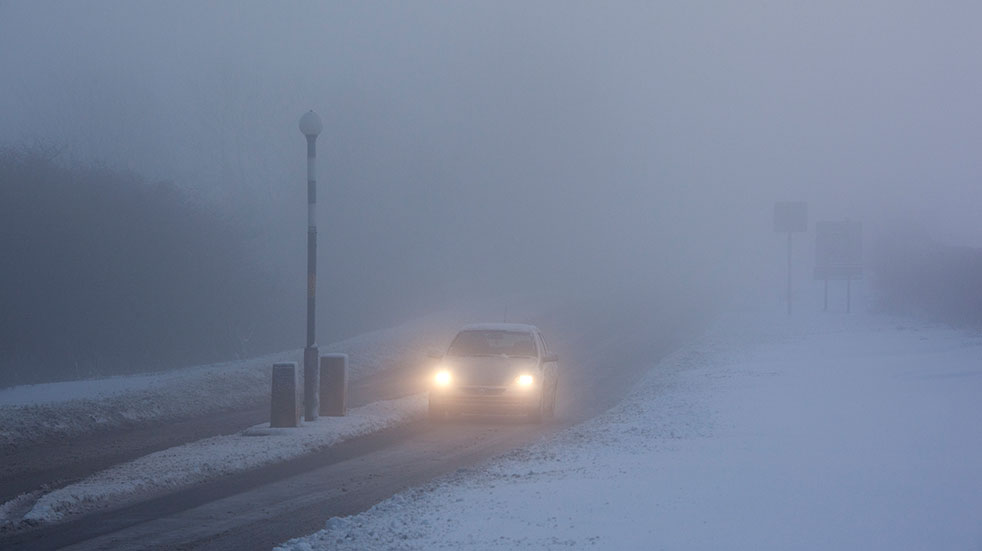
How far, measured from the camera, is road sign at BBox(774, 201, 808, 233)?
58844mm

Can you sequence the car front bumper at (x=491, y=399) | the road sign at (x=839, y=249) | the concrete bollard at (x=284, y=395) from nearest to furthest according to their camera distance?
1. the concrete bollard at (x=284, y=395)
2. the car front bumper at (x=491, y=399)
3. the road sign at (x=839, y=249)

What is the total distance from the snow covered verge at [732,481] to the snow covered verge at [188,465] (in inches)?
119

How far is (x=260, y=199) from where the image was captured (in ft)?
196

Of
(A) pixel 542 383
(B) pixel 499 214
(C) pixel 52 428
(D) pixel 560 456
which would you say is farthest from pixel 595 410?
(B) pixel 499 214

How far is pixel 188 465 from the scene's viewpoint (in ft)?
44.0

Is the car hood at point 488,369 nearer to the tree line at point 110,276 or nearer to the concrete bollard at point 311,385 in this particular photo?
the concrete bollard at point 311,385

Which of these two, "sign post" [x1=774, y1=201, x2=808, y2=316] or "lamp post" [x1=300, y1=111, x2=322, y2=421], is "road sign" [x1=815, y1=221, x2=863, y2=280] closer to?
"sign post" [x1=774, y1=201, x2=808, y2=316]

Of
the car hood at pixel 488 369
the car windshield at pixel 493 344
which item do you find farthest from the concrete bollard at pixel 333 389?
the car windshield at pixel 493 344

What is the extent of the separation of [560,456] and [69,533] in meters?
6.43

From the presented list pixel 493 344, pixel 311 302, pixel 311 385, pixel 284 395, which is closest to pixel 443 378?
pixel 493 344

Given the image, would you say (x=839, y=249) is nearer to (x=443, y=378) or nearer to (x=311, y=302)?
(x=443, y=378)

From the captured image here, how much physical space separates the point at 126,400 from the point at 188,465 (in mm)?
7067

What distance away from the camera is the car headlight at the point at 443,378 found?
744 inches

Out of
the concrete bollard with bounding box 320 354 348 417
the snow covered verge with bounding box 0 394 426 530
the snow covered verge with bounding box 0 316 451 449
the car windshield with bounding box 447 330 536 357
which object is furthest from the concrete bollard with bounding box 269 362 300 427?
the car windshield with bounding box 447 330 536 357
